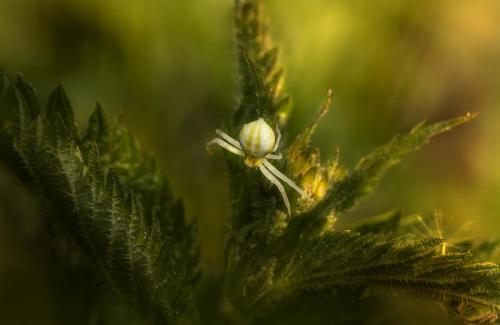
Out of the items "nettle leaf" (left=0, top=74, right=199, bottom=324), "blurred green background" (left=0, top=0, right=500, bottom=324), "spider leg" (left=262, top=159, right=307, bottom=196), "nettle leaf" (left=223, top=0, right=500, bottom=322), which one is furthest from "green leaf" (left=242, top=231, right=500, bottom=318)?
"blurred green background" (left=0, top=0, right=500, bottom=324)

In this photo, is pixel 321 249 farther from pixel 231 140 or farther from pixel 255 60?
pixel 255 60

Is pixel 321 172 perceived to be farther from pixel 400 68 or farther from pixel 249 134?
pixel 400 68

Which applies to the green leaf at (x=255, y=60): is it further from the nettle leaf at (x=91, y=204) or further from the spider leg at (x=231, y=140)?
the nettle leaf at (x=91, y=204)

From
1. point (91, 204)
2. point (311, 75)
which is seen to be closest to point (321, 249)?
point (91, 204)

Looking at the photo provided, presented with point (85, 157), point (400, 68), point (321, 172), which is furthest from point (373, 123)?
point (85, 157)

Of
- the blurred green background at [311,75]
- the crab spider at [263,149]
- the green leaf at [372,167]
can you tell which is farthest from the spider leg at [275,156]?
the blurred green background at [311,75]
